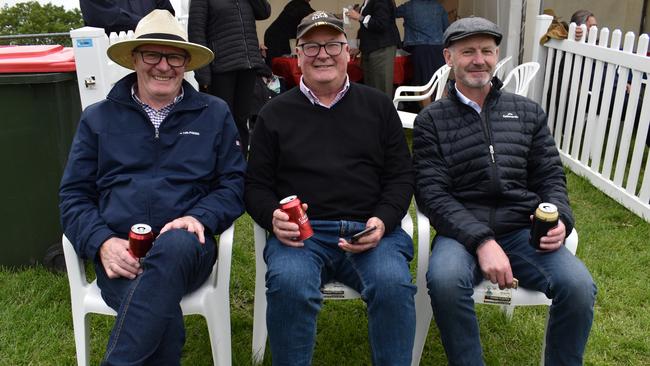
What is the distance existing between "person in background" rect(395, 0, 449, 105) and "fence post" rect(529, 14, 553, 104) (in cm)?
109

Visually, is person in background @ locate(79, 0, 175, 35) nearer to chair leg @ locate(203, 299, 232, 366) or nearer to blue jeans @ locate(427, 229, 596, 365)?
chair leg @ locate(203, 299, 232, 366)

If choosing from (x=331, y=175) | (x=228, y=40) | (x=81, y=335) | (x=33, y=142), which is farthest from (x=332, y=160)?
(x=228, y=40)

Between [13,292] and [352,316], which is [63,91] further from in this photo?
[352,316]

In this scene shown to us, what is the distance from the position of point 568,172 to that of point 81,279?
414 cm

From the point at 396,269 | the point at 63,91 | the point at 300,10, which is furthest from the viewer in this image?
the point at 300,10

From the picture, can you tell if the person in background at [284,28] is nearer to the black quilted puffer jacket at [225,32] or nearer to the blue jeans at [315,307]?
the black quilted puffer jacket at [225,32]

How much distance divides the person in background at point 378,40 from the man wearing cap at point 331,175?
12.4ft

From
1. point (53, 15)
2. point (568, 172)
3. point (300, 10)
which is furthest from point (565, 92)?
point (53, 15)

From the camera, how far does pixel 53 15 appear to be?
952cm

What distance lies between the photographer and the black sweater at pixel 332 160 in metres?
2.30

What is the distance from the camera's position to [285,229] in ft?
6.95

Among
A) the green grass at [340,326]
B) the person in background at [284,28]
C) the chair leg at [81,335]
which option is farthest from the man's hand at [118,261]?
the person in background at [284,28]

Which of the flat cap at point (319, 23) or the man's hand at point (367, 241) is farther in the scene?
the flat cap at point (319, 23)

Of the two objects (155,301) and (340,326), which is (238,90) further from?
(155,301)
